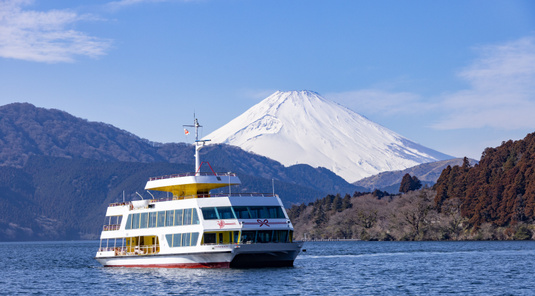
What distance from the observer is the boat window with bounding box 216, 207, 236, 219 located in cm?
5072

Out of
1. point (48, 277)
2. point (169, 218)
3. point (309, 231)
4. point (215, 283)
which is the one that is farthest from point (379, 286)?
point (309, 231)

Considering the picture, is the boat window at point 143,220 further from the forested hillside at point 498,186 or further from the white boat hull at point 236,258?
the forested hillside at point 498,186

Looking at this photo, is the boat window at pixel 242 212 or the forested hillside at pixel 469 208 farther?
the forested hillside at pixel 469 208

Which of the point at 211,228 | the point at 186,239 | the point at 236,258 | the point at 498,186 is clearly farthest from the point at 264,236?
the point at 498,186

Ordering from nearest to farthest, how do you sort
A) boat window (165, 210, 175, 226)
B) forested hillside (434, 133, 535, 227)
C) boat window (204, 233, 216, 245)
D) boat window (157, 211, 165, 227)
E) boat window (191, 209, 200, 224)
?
boat window (204, 233, 216, 245) < boat window (191, 209, 200, 224) < boat window (165, 210, 175, 226) < boat window (157, 211, 165, 227) < forested hillside (434, 133, 535, 227)

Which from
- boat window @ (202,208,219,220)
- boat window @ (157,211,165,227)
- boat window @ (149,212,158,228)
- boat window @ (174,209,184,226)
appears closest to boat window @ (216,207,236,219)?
boat window @ (202,208,219,220)

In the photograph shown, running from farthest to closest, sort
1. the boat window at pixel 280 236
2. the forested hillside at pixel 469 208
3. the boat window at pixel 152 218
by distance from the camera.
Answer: the forested hillside at pixel 469 208, the boat window at pixel 152 218, the boat window at pixel 280 236

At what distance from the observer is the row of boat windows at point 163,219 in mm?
51625

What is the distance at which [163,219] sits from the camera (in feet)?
177

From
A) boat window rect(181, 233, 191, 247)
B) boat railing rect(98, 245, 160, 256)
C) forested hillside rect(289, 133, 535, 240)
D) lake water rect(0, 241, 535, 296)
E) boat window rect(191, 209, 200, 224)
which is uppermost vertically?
forested hillside rect(289, 133, 535, 240)

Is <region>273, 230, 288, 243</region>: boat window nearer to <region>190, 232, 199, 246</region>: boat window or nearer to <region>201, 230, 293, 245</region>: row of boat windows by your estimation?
<region>201, 230, 293, 245</region>: row of boat windows

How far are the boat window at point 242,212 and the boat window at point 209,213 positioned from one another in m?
1.31

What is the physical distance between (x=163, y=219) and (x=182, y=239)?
105 inches

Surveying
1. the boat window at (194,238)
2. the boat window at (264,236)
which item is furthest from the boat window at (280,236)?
the boat window at (194,238)
